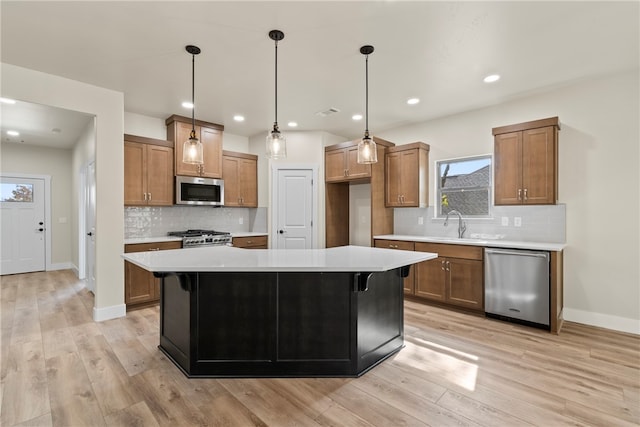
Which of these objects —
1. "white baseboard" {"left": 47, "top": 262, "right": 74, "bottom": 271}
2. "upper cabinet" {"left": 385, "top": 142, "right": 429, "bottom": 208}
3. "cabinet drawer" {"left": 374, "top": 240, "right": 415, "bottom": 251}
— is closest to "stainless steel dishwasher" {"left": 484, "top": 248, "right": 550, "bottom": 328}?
"cabinet drawer" {"left": 374, "top": 240, "right": 415, "bottom": 251}

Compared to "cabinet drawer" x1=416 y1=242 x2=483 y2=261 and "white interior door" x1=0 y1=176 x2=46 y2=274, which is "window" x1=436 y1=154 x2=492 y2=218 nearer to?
"cabinet drawer" x1=416 y1=242 x2=483 y2=261

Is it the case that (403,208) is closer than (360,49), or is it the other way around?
(360,49)

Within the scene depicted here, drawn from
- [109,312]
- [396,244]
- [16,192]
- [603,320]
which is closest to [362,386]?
[396,244]

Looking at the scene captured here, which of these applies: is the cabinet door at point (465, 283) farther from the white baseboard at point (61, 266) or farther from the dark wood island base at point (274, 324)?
the white baseboard at point (61, 266)

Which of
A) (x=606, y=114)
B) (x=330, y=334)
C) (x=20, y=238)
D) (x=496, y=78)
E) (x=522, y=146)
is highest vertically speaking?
(x=496, y=78)

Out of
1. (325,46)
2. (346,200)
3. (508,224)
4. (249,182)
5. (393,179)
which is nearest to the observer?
(325,46)

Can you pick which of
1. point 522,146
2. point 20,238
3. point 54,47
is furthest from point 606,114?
point 20,238

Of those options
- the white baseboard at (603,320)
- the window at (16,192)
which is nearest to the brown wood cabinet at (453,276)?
the white baseboard at (603,320)

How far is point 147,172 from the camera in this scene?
4391mm

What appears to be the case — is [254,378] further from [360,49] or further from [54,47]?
[54,47]

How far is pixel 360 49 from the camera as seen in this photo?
2.81 meters

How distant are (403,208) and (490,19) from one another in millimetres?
3040

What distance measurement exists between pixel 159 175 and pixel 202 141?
86 centimetres

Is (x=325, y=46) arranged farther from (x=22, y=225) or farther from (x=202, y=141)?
(x=22, y=225)
